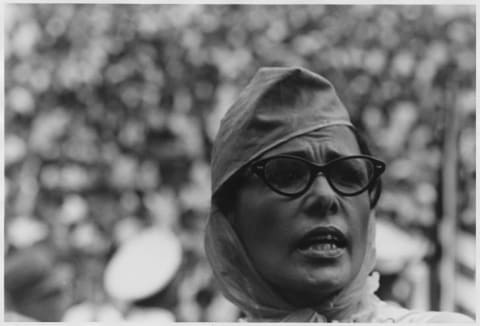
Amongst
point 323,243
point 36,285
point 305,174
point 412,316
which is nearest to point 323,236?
point 323,243

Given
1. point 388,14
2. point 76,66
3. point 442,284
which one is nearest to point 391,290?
point 442,284

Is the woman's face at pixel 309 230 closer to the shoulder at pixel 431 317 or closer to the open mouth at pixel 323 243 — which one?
the open mouth at pixel 323 243

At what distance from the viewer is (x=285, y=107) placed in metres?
1.98

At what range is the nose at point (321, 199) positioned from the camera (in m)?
1.88

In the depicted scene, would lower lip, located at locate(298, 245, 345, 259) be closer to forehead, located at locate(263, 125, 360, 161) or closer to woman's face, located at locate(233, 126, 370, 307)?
woman's face, located at locate(233, 126, 370, 307)

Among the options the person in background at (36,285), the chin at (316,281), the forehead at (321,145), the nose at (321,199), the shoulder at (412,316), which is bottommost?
the person in background at (36,285)

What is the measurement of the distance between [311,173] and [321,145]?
6 centimetres

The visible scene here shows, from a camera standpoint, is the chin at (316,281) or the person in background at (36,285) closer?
the chin at (316,281)

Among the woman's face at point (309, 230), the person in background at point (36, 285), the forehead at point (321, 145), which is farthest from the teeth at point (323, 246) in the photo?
the person in background at point (36, 285)

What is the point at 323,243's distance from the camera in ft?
6.21

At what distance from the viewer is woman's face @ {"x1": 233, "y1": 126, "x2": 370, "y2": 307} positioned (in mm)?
1894

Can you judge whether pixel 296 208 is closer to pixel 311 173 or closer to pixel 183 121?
pixel 311 173

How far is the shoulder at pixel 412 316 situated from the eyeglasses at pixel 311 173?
0.24 meters

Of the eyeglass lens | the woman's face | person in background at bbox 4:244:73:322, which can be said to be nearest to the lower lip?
the woman's face
